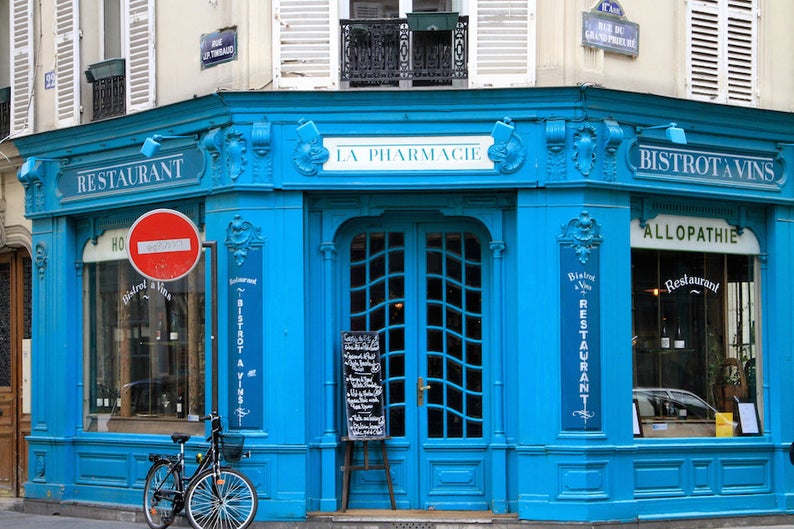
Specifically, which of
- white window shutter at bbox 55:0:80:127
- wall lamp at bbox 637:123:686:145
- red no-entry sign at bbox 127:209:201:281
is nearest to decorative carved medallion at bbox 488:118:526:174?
wall lamp at bbox 637:123:686:145

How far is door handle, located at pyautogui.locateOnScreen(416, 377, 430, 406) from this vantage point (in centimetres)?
1380

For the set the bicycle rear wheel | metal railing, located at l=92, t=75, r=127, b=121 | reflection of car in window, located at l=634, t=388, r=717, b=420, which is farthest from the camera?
metal railing, located at l=92, t=75, r=127, b=121

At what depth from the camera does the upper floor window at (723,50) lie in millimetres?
14328

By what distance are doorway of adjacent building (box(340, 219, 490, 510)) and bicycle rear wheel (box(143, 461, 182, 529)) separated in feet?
6.05

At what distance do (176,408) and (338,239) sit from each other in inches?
103

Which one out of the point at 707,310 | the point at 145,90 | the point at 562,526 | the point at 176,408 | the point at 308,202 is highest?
the point at 145,90

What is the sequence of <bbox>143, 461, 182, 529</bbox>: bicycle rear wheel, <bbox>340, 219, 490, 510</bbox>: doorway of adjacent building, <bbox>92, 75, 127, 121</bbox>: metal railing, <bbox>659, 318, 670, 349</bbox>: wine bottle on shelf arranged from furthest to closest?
<bbox>92, 75, 127, 121</bbox>: metal railing → <bbox>659, 318, 670, 349</bbox>: wine bottle on shelf → <bbox>340, 219, 490, 510</bbox>: doorway of adjacent building → <bbox>143, 461, 182, 529</bbox>: bicycle rear wheel

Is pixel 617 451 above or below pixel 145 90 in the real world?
below

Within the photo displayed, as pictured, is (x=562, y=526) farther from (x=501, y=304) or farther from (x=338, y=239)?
(x=338, y=239)

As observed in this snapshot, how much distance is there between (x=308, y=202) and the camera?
13.7 meters

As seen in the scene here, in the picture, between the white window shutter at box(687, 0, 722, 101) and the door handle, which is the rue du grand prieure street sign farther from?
the door handle

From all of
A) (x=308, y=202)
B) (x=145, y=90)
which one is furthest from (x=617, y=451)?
(x=145, y=90)

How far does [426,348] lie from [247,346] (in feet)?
6.04

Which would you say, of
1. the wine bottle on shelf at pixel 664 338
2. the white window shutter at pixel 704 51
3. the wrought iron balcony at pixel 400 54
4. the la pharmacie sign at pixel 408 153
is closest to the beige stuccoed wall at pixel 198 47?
the wrought iron balcony at pixel 400 54
